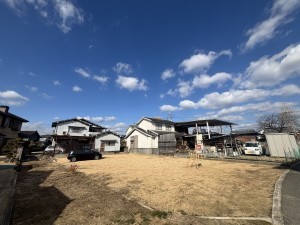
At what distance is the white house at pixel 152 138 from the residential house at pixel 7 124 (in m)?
22.2

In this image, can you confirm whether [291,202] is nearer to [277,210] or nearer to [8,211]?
[277,210]

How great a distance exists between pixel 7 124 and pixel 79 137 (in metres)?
12.6

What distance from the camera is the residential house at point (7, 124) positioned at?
95.8 ft

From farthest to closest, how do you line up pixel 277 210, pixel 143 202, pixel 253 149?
pixel 253 149
pixel 143 202
pixel 277 210

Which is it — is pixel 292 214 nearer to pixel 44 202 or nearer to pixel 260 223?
pixel 260 223

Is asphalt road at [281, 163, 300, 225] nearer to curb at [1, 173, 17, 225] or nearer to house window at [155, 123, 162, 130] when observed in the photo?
curb at [1, 173, 17, 225]

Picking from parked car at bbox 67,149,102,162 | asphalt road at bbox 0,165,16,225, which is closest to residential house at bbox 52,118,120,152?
parked car at bbox 67,149,102,162

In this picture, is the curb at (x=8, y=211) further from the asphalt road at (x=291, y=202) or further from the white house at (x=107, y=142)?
the white house at (x=107, y=142)

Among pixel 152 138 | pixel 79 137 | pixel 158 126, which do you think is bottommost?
pixel 152 138

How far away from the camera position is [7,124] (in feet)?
101

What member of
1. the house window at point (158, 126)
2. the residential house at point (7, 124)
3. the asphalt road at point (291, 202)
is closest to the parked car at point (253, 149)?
the asphalt road at point (291, 202)

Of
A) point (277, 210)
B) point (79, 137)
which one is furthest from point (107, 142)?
point (277, 210)

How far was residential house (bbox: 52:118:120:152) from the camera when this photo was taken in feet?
109

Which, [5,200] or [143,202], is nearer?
[143,202]
